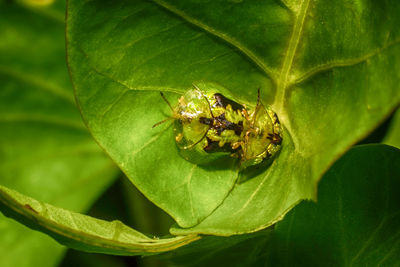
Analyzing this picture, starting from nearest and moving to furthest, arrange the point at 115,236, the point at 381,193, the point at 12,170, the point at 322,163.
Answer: the point at 322,163 < the point at 115,236 < the point at 381,193 < the point at 12,170

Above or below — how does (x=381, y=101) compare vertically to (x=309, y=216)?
above

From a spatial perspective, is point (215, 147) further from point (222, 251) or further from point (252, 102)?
point (222, 251)

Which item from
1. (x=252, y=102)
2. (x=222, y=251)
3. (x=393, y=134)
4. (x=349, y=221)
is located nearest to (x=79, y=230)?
(x=222, y=251)

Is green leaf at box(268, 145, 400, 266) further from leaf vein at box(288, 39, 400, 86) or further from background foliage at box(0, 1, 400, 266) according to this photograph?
leaf vein at box(288, 39, 400, 86)

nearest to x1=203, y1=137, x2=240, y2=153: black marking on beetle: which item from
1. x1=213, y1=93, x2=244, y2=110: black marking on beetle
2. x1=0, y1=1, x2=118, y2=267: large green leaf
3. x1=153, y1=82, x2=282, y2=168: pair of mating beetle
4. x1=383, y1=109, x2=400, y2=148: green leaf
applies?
x1=153, y1=82, x2=282, y2=168: pair of mating beetle

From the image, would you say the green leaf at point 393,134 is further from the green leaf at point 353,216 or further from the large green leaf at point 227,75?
the large green leaf at point 227,75

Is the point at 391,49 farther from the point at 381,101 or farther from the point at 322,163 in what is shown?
the point at 322,163

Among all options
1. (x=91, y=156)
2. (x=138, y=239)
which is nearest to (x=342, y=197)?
(x=138, y=239)
